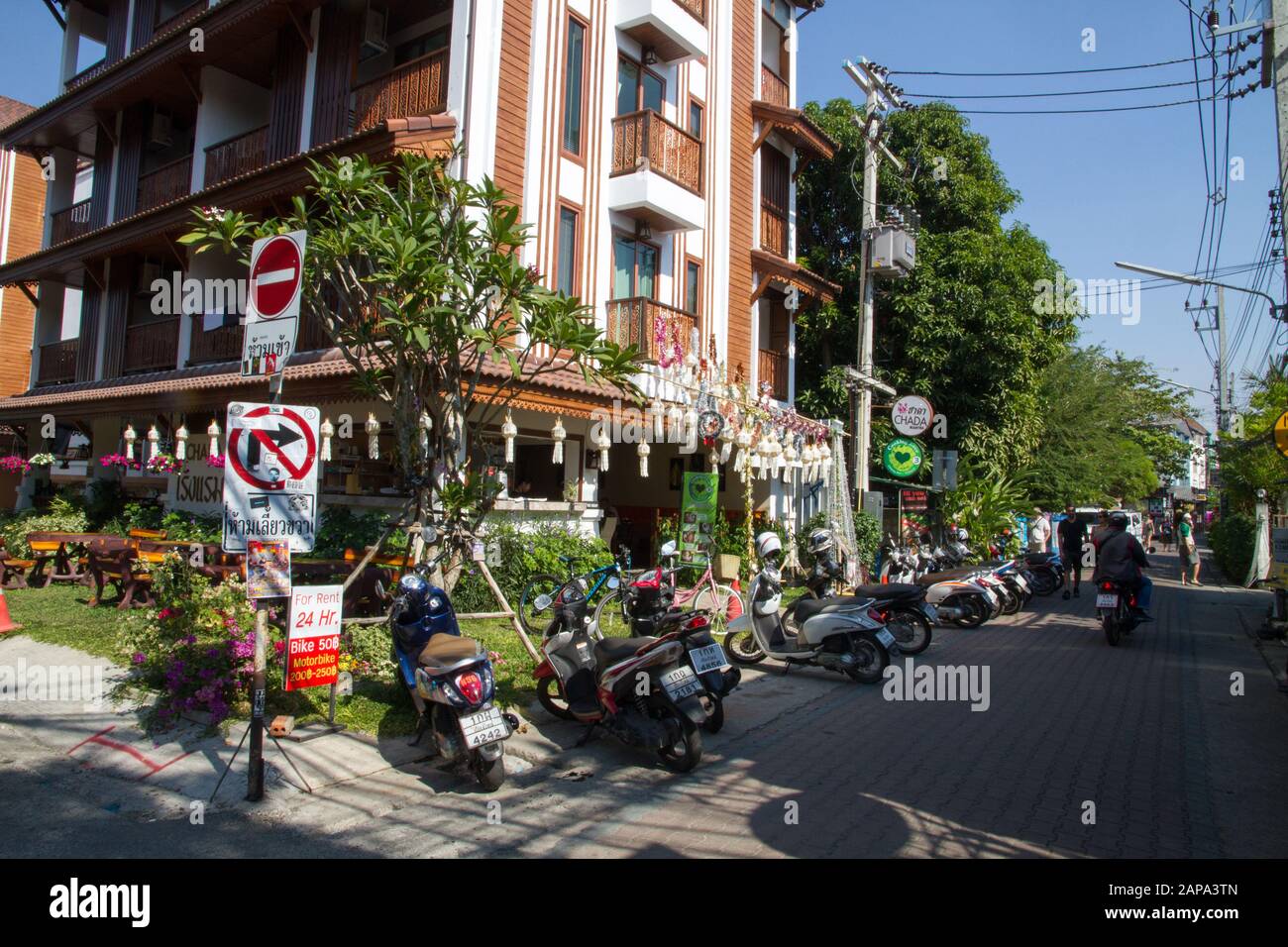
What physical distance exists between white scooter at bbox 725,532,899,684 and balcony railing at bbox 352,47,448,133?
29.1 feet

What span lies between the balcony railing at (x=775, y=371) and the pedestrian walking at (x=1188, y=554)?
34.9 feet

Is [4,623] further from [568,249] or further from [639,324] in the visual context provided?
[639,324]

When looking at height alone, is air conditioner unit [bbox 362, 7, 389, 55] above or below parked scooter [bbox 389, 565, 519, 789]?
above

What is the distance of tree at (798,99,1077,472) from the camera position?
1902cm

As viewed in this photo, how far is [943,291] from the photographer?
62.7 ft

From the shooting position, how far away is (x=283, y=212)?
1388 centimetres

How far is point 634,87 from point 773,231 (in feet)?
16.6

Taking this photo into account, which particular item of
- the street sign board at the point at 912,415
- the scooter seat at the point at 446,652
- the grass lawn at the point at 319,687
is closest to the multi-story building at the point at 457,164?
the street sign board at the point at 912,415

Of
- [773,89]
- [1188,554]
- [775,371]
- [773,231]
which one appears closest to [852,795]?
[775,371]

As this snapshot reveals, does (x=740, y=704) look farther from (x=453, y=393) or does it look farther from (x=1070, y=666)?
(x=1070, y=666)

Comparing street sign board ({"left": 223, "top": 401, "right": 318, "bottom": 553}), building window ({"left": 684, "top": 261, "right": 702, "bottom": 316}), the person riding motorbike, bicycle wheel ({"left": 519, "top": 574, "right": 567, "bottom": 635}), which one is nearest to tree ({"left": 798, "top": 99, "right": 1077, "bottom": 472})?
building window ({"left": 684, "top": 261, "right": 702, "bottom": 316})

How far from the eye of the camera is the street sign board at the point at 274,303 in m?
5.15

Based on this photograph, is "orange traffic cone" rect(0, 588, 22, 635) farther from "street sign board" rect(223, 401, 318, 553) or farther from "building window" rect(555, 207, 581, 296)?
"building window" rect(555, 207, 581, 296)
